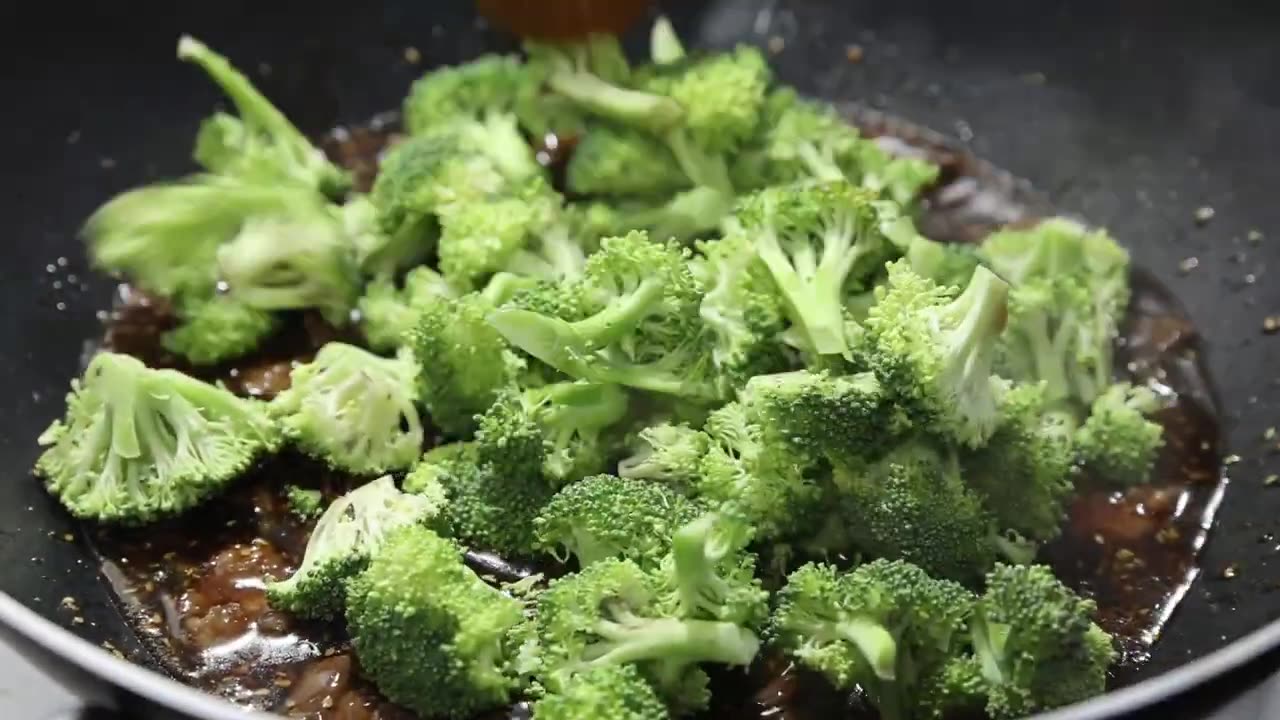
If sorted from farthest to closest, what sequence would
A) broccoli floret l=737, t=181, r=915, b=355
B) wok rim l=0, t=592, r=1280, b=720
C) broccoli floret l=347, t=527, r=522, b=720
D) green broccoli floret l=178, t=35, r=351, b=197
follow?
green broccoli floret l=178, t=35, r=351, b=197 < broccoli floret l=737, t=181, r=915, b=355 < broccoli floret l=347, t=527, r=522, b=720 < wok rim l=0, t=592, r=1280, b=720

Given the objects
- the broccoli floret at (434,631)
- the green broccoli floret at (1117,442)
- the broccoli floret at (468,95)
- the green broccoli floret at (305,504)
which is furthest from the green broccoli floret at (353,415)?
the green broccoli floret at (1117,442)

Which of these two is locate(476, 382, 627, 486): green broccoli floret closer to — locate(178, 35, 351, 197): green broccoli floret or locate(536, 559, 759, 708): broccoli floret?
locate(536, 559, 759, 708): broccoli floret

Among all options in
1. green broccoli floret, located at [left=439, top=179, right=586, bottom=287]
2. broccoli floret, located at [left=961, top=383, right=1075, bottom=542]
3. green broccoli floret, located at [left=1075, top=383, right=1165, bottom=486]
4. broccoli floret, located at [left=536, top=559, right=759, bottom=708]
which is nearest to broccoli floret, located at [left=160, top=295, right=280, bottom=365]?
green broccoli floret, located at [left=439, top=179, right=586, bottom=287]

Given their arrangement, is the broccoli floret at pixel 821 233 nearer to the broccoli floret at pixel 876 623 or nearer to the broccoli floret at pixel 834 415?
the broccoli floret at pixel 834 415

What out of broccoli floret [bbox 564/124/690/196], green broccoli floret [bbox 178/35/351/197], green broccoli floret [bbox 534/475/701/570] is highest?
green broccoli floret [bbox 178/35/351/197]

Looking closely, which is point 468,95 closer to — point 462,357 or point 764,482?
point 462,357

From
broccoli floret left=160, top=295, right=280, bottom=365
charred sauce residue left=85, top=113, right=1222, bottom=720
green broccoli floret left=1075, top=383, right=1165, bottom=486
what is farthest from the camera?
broccoli floret left=160, top=295, right=280, bottom=365

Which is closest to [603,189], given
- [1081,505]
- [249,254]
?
[249,254]
